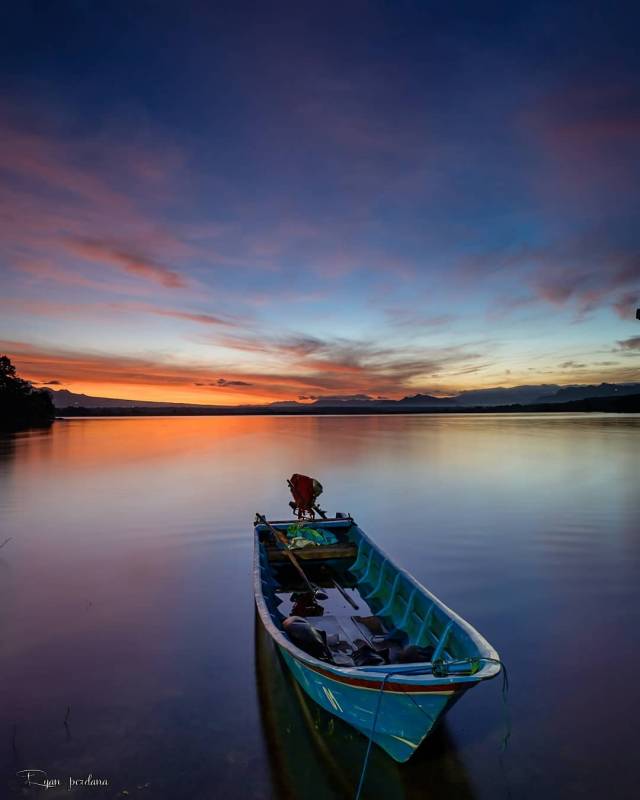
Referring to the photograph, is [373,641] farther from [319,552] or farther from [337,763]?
[319,552]

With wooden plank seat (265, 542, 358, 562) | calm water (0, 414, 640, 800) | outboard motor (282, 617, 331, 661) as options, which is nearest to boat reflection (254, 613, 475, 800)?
calm water (0, 414, 640, 800)

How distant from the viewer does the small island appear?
9269cm

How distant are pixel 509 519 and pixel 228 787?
1767 centimetres

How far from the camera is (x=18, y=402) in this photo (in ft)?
319

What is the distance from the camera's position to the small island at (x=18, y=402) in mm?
92688

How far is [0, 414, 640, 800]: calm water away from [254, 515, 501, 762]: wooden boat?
848 mm

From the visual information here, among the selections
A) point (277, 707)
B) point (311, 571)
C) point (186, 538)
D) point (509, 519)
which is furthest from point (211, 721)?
point (509, 519)

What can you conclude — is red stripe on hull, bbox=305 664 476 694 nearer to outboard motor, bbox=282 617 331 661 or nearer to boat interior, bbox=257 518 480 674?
boat interior, bbox=257 518 480 674

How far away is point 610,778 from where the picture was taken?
5.83 meters

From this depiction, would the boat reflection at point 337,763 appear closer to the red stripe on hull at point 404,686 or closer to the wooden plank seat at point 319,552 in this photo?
the red stripe on hull at point 404,686

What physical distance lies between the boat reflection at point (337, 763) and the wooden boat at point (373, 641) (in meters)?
0.33

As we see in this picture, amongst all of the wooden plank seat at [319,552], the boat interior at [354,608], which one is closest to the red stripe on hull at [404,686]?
the boat interior at [354,608]

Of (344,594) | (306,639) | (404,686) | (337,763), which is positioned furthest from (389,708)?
(344,594)

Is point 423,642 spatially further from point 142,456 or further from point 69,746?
point 142,456
